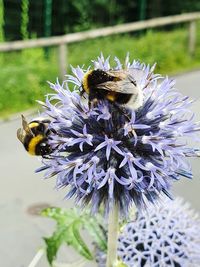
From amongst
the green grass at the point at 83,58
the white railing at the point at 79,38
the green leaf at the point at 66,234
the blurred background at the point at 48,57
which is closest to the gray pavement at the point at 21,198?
the blurred background at the point at 48,57

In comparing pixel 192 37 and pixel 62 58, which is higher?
pixel 62 58

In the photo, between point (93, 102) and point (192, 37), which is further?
point (192, 37)

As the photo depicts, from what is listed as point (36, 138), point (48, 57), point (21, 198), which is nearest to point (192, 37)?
point (48, 57)

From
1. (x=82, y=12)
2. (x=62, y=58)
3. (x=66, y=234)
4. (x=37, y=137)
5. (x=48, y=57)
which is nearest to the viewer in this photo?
(x=37, y=137)

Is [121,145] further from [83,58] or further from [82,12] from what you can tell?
[82,12]

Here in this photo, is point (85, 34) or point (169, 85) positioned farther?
point (85, 34)

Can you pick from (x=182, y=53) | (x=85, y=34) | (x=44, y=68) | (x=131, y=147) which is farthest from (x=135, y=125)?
(x=182, y=53)

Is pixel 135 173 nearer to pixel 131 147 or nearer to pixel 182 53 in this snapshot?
pixel 131 147

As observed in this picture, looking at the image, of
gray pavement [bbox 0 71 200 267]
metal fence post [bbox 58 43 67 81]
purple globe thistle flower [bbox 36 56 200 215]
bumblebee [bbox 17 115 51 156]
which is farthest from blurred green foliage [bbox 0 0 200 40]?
purple globe thistle flower [bbox 36 56 200 215]
